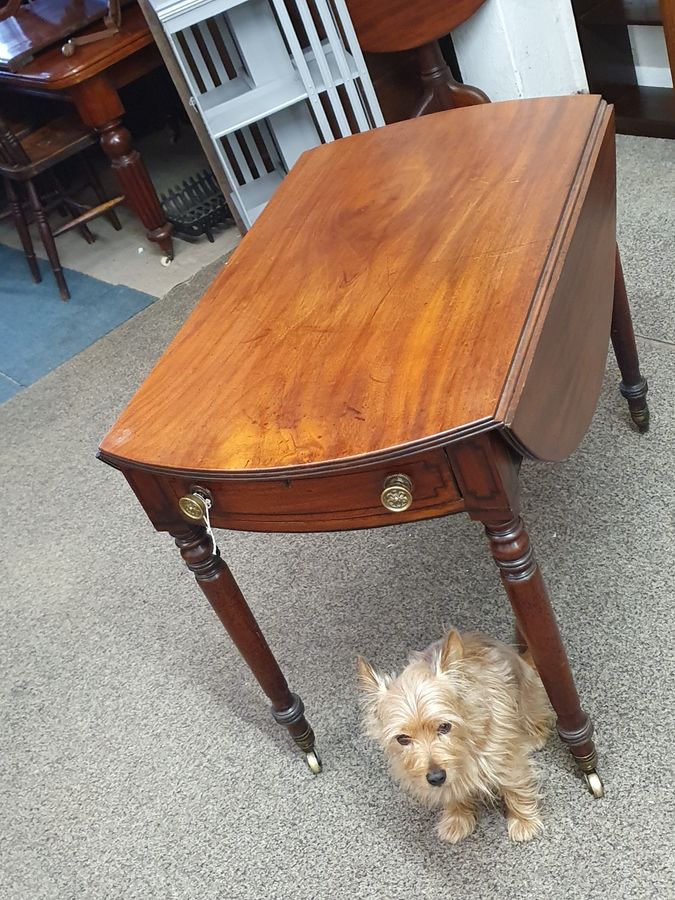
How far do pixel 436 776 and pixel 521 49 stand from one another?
2381 mm

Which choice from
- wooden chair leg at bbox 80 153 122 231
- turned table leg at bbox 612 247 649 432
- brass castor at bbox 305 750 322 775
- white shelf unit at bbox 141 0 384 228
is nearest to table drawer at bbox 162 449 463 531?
brass castor at bbox 305 750 322 775

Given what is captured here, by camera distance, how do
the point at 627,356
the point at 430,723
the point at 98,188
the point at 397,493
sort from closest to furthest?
the point at 397,493
the point at 430,723
the point at 627,356
the point at 98,188

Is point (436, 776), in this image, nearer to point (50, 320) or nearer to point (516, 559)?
point (516, 559)

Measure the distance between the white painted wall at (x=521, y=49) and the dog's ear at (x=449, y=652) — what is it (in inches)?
86.3

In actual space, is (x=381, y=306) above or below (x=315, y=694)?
above

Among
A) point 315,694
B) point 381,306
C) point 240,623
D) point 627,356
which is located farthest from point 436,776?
point 627,356

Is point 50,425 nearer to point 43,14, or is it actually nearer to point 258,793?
point 258,793

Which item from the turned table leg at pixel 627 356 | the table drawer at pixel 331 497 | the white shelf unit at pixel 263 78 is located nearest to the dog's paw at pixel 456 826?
the table drawer at pixel 331 497

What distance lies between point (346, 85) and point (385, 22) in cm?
33

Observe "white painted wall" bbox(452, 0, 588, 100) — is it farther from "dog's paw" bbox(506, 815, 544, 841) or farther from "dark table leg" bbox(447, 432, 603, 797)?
"dog's paw" bbox(506, 815, 544, 841)

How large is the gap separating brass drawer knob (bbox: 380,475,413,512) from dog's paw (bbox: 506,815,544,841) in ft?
1.76

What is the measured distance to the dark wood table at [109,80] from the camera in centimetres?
296

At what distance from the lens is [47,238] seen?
3406 mm

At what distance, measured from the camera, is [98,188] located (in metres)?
3.96
